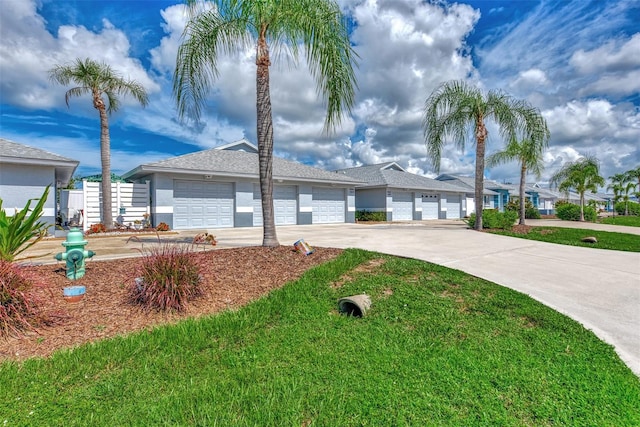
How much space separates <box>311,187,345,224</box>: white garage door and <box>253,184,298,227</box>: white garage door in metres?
1.55

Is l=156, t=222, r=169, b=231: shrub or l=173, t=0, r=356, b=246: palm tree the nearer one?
l=173, t=0, r=356, b=246: palm tree

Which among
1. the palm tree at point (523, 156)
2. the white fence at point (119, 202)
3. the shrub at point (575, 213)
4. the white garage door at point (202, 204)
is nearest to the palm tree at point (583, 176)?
the shrub at point (575, 213)

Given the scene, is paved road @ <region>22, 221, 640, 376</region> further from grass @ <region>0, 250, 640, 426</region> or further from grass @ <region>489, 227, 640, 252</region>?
grass @ <region>489, 227, 640, 252</region>

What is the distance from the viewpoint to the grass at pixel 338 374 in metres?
2.33

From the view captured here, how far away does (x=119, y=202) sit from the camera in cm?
1530

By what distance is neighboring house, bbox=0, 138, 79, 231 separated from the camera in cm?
1164

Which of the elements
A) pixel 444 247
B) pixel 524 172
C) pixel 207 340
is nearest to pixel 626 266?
pixel 444 247

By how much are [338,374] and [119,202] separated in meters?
16.1

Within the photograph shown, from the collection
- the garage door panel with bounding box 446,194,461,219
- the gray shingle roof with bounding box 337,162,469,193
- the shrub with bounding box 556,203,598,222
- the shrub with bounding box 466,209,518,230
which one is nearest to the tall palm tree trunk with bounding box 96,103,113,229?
the gray shingle roof with bounding box 337,162,469,193

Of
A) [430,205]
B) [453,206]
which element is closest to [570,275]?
[430,205]

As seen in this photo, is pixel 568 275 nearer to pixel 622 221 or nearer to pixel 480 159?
pixel 480 159

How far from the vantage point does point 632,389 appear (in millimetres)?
2693

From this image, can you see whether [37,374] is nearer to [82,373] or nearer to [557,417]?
[82,373]

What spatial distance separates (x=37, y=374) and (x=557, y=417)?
14.2ft
